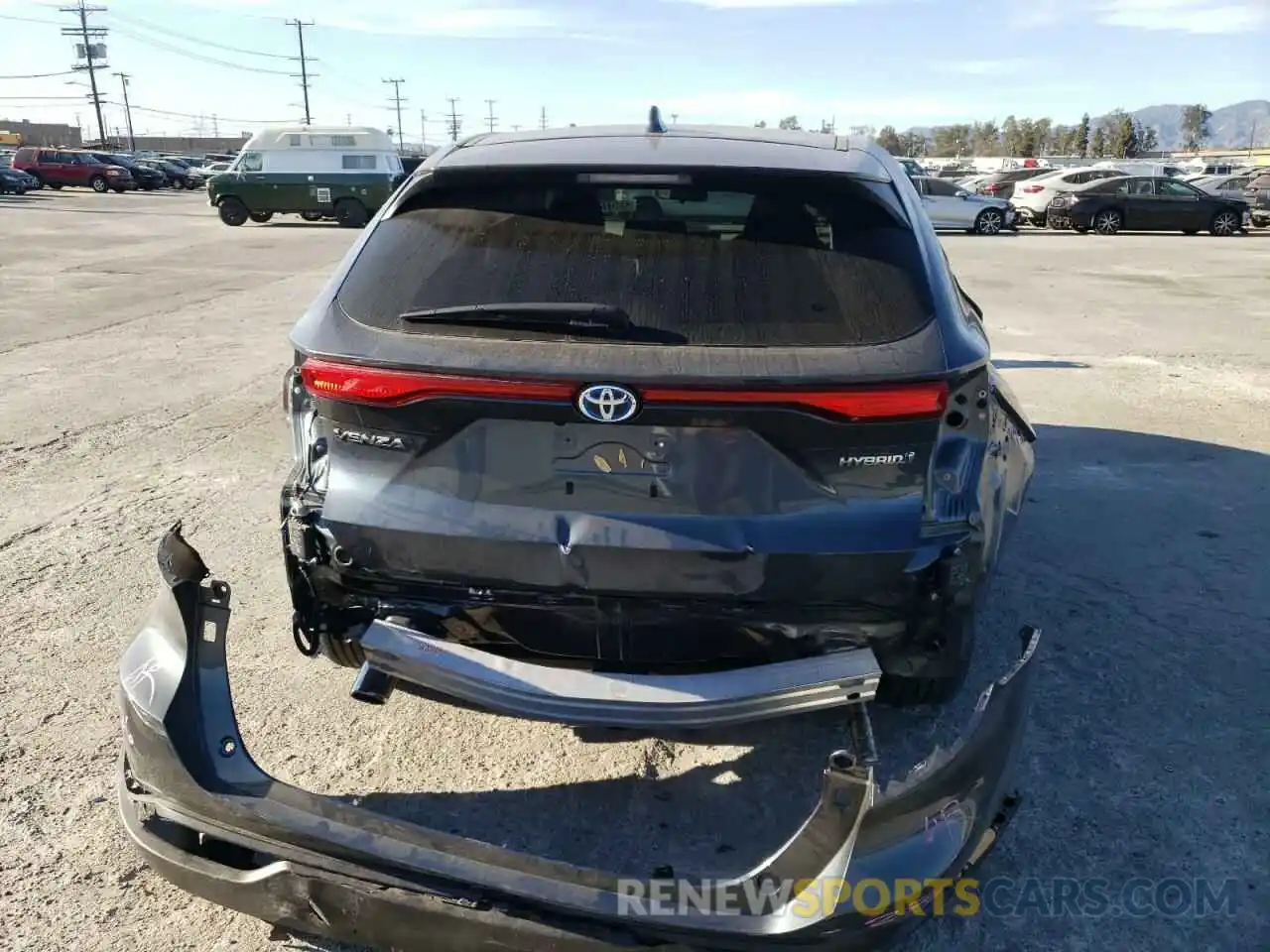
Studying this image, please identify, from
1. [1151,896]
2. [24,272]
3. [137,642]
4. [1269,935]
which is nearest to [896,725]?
[1151,896]

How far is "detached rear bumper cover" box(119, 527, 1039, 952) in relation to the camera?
6.35 feet

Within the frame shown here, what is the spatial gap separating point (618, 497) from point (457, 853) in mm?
890

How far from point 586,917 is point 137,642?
1390mm

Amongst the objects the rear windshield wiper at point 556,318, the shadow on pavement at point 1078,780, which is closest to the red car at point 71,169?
the shadow on pavement at point 1078,780

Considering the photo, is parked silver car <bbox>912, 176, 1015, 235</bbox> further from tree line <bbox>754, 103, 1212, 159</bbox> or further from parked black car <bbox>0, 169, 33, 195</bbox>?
tree line <bbox>754, 103, 1212, 159</bbox>

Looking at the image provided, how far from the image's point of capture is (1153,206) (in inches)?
1058

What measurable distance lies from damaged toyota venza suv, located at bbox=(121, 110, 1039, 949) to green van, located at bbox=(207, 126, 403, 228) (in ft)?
90.4

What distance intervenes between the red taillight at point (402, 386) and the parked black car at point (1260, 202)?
107 ft

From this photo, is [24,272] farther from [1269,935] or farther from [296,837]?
Result: [1269,935]

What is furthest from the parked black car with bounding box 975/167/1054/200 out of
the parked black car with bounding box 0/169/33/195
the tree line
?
the tree line

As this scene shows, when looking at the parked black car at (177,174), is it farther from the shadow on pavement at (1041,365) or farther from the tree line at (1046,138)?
the tree line at (1046,138)

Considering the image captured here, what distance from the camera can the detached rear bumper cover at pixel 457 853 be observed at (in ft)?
6.35

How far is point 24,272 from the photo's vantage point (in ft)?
51.8

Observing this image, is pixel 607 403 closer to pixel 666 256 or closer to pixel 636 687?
pixel 666 256
